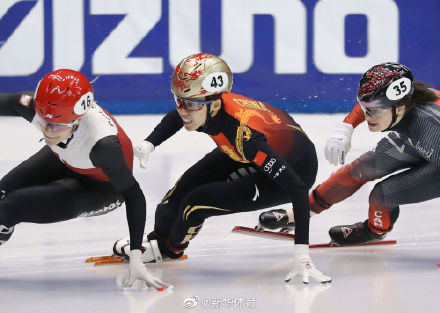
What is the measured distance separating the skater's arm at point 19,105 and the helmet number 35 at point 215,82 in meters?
0.90

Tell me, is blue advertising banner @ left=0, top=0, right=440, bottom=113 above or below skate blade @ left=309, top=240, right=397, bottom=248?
above

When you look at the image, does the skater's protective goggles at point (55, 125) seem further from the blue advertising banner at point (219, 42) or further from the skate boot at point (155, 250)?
the blue advertising banner at point (219, 42)

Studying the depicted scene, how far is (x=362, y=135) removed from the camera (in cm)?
845

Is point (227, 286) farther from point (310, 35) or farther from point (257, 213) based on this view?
point (310, 35)

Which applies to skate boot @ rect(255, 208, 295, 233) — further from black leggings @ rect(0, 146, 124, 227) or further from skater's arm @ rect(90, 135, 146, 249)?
skater's arm @ rect(90, 135, 146, 249)

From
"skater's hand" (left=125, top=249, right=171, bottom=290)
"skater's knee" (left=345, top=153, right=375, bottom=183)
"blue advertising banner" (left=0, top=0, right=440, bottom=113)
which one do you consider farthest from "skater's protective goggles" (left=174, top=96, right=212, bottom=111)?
"blue advertising banner" (left=0, top=0, right=440, bottom=113)

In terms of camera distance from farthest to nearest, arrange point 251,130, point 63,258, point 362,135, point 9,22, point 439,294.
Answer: point 9,22
point 362,135
point 63,258
point 251,130
point 439,294

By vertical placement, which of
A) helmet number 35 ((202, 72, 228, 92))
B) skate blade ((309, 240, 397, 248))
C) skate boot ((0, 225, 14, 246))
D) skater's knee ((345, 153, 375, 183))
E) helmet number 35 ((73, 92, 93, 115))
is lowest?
skate blade ((309, 240, 397, 248))

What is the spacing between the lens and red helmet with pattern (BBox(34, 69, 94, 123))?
4371mm

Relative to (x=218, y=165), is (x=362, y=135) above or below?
below

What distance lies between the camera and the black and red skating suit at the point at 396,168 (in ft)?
15.9

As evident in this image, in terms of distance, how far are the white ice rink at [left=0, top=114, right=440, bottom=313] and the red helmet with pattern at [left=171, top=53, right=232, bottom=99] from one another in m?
0.90

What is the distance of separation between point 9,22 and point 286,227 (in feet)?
15.6

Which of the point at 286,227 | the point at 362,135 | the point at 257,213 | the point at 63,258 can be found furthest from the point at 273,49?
the point at 63,258
